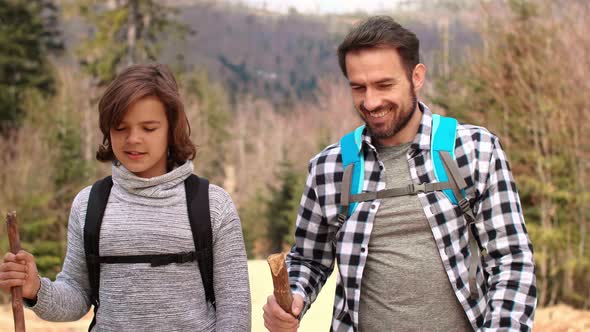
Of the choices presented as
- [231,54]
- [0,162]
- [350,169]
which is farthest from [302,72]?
[350,169]

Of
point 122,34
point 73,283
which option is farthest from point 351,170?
point 122,34

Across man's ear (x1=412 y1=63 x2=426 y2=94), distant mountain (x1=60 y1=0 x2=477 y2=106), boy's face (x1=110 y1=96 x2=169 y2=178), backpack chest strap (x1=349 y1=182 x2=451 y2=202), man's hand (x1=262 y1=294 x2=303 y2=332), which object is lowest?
man's hand (x1=262 y1=294 x2=303 y2=332)

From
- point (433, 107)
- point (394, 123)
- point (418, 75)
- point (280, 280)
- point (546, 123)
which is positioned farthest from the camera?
point (433, 107)

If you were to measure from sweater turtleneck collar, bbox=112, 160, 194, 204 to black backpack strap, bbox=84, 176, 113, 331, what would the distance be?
8cm

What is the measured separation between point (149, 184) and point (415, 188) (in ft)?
3.01

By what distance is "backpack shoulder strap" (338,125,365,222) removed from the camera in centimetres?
252

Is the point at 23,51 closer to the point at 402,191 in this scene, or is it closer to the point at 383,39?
the point at 383,39

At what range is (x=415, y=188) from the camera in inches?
96.6

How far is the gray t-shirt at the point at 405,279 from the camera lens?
2406 millimetres

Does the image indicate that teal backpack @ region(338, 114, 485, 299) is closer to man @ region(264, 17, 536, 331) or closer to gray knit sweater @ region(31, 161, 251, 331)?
man @ region(264, 17, 536, 331)

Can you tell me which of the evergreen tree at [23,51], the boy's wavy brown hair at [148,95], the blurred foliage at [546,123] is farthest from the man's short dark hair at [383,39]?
the evergreen tree at [23,51]

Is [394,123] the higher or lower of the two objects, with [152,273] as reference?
higher

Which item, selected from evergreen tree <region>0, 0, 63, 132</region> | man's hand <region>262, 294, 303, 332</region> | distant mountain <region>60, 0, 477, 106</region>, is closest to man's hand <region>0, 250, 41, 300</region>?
man's hand <region>262, 294, 303, 332</region>

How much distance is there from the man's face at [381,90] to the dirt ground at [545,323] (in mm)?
8757
